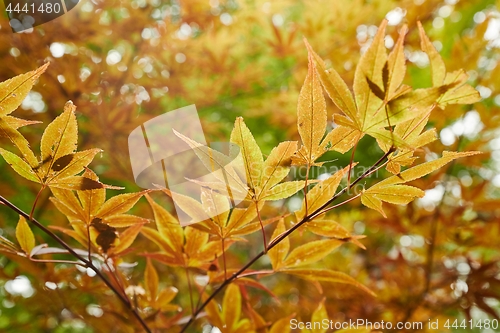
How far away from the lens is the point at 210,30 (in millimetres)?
1284

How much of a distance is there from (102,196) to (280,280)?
48.1 inches

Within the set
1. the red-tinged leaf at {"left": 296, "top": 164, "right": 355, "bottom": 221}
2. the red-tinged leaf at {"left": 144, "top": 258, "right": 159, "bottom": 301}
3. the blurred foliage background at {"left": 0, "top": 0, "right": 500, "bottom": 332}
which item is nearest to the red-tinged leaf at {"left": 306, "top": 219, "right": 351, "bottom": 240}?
the red-tinged leaf at {"left": 296, "top": 164, "right": 355, "bottom": 221}

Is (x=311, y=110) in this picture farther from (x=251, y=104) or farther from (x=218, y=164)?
(x=251, y=104)

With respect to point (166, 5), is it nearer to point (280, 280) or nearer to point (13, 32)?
point (13, 32)

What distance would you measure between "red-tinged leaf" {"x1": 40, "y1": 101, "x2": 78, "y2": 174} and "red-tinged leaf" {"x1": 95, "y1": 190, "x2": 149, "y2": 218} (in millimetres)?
65

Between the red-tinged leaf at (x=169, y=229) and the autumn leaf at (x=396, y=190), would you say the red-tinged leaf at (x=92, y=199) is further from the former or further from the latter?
the autumn leaf at (x=396, y=190)

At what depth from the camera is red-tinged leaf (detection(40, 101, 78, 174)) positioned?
32 cm

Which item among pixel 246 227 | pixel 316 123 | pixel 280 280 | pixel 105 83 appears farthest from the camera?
pixel 280 280

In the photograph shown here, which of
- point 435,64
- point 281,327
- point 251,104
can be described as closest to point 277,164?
point 435,64

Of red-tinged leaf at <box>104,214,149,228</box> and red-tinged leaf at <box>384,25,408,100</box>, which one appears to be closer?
red-tinged leaf at <box>384,25,408,100</box>

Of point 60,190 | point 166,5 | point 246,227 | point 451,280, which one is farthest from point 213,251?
point 166,5

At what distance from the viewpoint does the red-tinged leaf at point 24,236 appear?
1.39ft

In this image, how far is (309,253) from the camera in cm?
45

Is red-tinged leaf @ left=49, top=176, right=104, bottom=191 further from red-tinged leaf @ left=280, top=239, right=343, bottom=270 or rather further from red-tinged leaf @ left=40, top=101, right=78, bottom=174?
red-tinged leaf @ left=280, top=239, right=343, bottom=270
